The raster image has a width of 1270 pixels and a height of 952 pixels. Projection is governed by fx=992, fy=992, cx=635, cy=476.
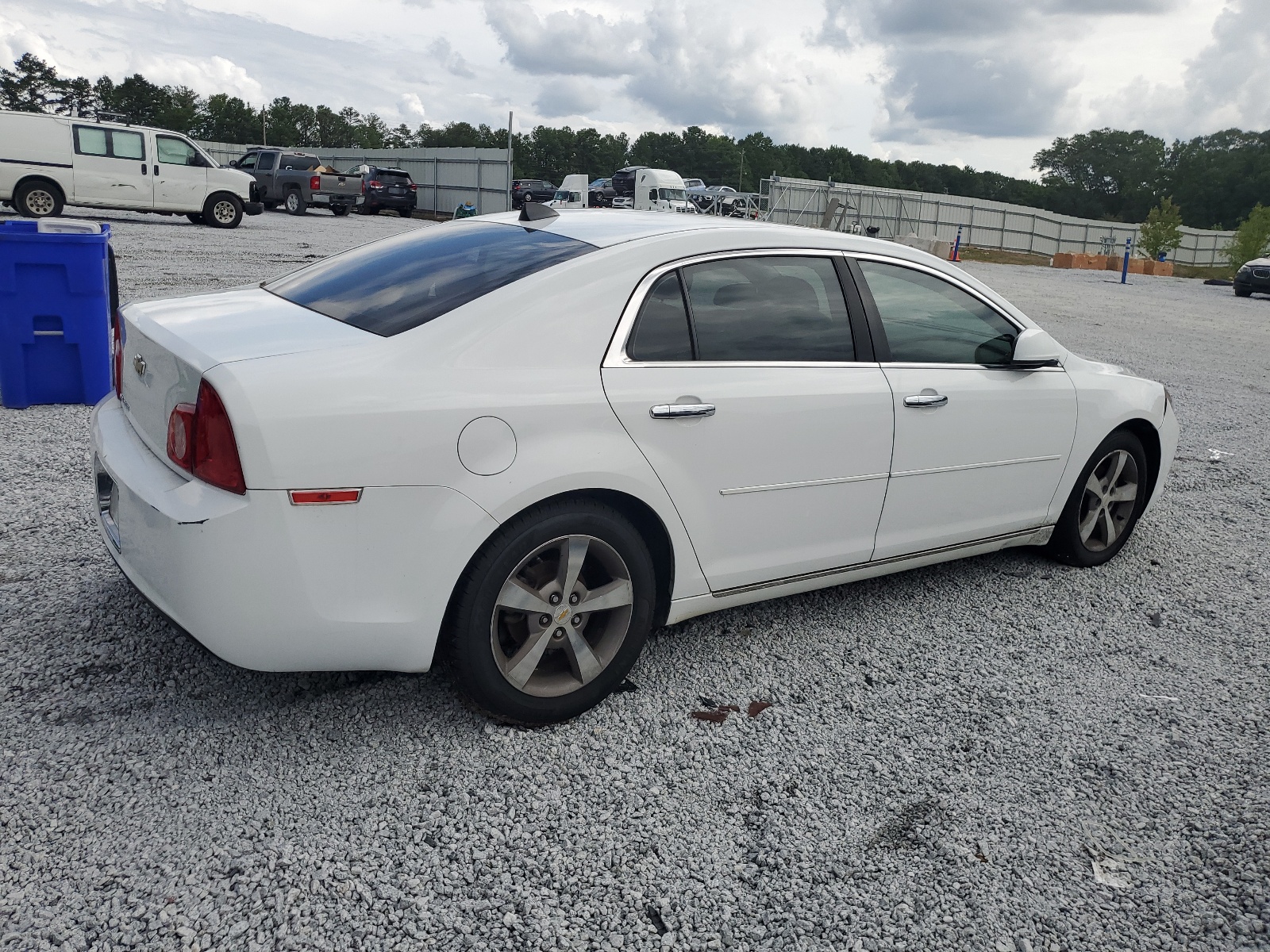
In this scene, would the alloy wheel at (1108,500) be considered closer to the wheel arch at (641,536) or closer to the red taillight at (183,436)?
the wheel arch at (641,536)

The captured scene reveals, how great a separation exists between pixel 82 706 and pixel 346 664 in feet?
3.05

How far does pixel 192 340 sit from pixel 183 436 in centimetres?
33

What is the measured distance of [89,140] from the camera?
19.4 metres

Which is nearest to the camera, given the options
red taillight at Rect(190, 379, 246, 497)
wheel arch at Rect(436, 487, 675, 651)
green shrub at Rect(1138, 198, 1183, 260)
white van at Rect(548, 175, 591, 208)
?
red taillight at Rect(190, 379, 246, 497)

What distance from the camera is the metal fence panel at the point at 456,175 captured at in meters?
37.8

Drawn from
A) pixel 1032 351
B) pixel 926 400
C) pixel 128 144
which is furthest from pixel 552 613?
pixel 128 144

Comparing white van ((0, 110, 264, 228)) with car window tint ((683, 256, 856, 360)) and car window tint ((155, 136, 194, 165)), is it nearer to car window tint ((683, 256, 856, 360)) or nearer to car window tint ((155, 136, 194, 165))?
car window tint ((155, 136, 194, 165))

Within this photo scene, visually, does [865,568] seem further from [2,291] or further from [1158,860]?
[2,291]

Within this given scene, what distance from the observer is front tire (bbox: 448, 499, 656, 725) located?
2.82 metres

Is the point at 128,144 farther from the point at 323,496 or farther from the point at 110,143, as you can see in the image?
the point at 323,496

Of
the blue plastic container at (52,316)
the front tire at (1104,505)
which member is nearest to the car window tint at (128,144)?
the blue plastic container at (52,316)

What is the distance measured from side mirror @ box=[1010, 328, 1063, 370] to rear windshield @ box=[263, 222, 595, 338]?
1.93 m

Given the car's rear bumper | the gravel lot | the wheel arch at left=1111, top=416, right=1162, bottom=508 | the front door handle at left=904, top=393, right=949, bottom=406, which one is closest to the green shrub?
the wheel arch at left=1111, top=416, right=1162, bottom=508

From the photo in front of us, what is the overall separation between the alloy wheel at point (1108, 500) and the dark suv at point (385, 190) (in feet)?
103
